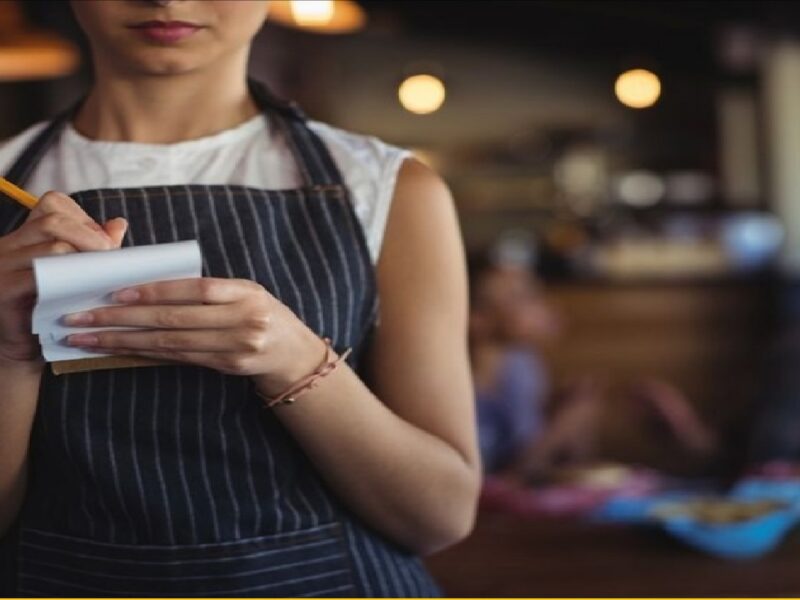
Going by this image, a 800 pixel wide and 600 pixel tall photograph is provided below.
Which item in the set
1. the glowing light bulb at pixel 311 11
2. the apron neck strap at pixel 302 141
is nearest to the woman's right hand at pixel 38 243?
the apron neck strap at pixel 302 141

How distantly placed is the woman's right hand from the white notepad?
0.09ft

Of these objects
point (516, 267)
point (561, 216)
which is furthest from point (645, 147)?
point (516, 267)

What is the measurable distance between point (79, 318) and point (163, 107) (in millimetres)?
308

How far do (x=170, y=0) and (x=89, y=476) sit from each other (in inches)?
15.1

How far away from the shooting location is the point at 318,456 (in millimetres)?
1010

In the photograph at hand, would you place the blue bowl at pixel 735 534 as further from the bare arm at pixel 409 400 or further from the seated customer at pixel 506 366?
the seated customer at pixel 506 366

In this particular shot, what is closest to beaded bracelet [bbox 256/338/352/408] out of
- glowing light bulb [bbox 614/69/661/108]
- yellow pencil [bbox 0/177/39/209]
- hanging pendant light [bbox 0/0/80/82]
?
yellow pencil [bbox 0/177/39/209]

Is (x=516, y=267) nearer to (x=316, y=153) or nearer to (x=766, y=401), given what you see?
(x=766, y=401)

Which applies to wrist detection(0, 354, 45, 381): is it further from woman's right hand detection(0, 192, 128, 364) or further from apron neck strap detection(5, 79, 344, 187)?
apron neck strap detection(5, 79, 344, 187)

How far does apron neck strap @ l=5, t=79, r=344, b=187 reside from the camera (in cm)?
109

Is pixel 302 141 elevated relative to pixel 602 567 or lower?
elevated

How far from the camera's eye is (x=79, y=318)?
2.77ft

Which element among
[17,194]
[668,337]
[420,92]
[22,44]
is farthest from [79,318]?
[668,337]

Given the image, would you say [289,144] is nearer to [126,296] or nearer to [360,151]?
[360,151]
